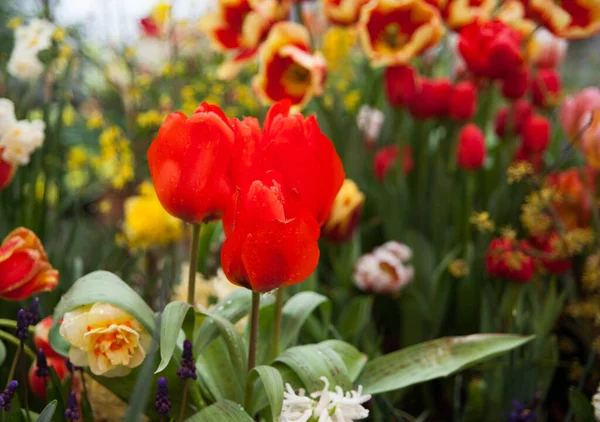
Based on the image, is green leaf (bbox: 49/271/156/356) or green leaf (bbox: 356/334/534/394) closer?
green leaf (bbox: 49/271/156/356)

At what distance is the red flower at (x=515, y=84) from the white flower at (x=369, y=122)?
0.28 meters

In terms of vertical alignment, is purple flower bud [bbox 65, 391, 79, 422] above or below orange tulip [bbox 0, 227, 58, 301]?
below

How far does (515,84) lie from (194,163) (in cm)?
75

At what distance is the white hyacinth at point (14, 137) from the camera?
0.70 meters

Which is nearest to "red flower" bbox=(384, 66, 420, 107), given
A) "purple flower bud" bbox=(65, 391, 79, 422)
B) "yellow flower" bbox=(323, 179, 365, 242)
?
"yellow flower" bbox=(323, 179, 365, 242)

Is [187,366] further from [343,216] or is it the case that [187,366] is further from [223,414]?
[343,216]

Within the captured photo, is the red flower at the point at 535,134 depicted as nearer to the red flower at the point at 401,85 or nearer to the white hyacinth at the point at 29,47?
the red flower at the point at 401,85

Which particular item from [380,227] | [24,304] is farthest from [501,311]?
[24,304]

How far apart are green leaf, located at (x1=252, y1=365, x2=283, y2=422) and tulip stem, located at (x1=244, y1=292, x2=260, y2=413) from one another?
42 mm

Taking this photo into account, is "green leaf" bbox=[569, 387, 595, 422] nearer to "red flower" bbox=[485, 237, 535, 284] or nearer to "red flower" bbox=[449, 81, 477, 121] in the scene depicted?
"red flower" bbox=[485, 237, 535, 284]

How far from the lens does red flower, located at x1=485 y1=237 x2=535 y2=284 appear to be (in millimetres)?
822

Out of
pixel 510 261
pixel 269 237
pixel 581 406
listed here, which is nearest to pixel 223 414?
pixel 269 237

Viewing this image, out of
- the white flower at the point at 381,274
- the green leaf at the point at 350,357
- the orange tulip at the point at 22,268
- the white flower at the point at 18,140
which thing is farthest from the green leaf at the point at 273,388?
the white flower at the point at 381,274

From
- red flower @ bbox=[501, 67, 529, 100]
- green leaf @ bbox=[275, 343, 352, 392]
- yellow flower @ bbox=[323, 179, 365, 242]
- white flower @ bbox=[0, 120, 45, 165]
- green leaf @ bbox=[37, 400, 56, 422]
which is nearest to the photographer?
green leaf @ bbox=[37, 400, 56, 422]
